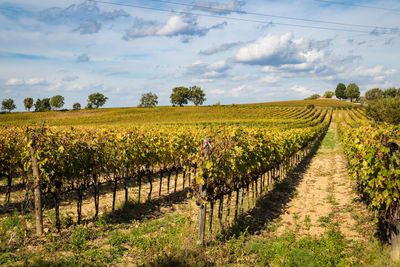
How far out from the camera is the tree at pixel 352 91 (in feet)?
511

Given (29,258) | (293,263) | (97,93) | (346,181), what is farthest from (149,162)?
(97,93)

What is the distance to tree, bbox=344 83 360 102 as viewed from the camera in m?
156

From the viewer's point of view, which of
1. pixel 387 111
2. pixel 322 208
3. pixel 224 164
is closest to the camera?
pixel 224 164

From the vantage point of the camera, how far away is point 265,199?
38.2 ft

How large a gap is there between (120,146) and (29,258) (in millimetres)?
4810

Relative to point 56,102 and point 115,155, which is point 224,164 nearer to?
point 115,155

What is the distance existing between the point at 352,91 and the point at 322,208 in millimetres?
171222

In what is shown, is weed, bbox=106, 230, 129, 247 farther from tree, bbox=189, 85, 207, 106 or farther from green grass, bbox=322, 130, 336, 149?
tree, bbox=189, 85, 207, 106

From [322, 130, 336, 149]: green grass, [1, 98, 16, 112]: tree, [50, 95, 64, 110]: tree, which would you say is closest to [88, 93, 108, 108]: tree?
[50, 95, 64, 110]: tree

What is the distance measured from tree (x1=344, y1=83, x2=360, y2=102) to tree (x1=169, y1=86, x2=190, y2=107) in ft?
331

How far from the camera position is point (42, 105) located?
122 meters

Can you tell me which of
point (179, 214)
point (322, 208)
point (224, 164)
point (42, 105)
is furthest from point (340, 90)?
point (224, 164)

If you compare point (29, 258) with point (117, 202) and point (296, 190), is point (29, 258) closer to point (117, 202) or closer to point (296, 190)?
point (117, 202)

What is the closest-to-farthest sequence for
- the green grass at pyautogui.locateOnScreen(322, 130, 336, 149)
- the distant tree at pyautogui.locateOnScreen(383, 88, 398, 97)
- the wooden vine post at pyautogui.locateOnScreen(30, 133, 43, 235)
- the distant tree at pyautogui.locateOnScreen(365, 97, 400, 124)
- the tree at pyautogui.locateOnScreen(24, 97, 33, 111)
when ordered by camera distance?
the wooden vine post at pyautogui.locateOnScreen(30, 133, 43, 235) < the green grass at pyautogui.locateOnScreen(322, 130, 336, 149) < the distant tree at pyautogui.locateOnScreen(365, 97, 400, 124) < the tree at pyautogui.locateOnScreen(24, 97, 33, 111) < the distant tree at pyautogui.locateOnScreen(383, 88, 398, 97)
